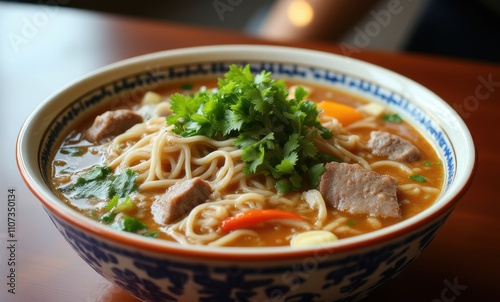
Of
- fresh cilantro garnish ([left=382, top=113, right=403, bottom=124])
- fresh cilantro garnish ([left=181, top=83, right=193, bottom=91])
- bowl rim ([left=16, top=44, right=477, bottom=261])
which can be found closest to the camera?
bowl rim ([left=16, top=44, right=477, bottom=261])

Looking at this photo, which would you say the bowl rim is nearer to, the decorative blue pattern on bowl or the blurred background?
the decorative blue pattern on bowl

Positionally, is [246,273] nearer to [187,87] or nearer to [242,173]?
[242,173]

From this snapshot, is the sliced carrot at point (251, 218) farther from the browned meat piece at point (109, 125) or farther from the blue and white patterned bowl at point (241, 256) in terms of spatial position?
the browned meat piece at point (109, 125)

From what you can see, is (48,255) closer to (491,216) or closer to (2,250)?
(2,250)

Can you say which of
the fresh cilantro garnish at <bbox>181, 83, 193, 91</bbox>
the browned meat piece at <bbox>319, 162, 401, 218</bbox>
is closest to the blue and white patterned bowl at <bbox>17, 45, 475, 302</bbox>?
the browned meat piece at <bbox>319, 162, 401, 218</bbox>

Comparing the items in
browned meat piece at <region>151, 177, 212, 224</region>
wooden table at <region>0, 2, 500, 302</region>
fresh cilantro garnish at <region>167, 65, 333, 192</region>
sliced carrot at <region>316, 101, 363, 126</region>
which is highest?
fresh cilantro garnish at <region>167, 65, 333, 192</region>

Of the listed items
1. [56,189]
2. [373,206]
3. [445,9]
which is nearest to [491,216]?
[373,206]

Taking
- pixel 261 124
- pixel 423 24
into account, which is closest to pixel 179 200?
pixel 261 124
